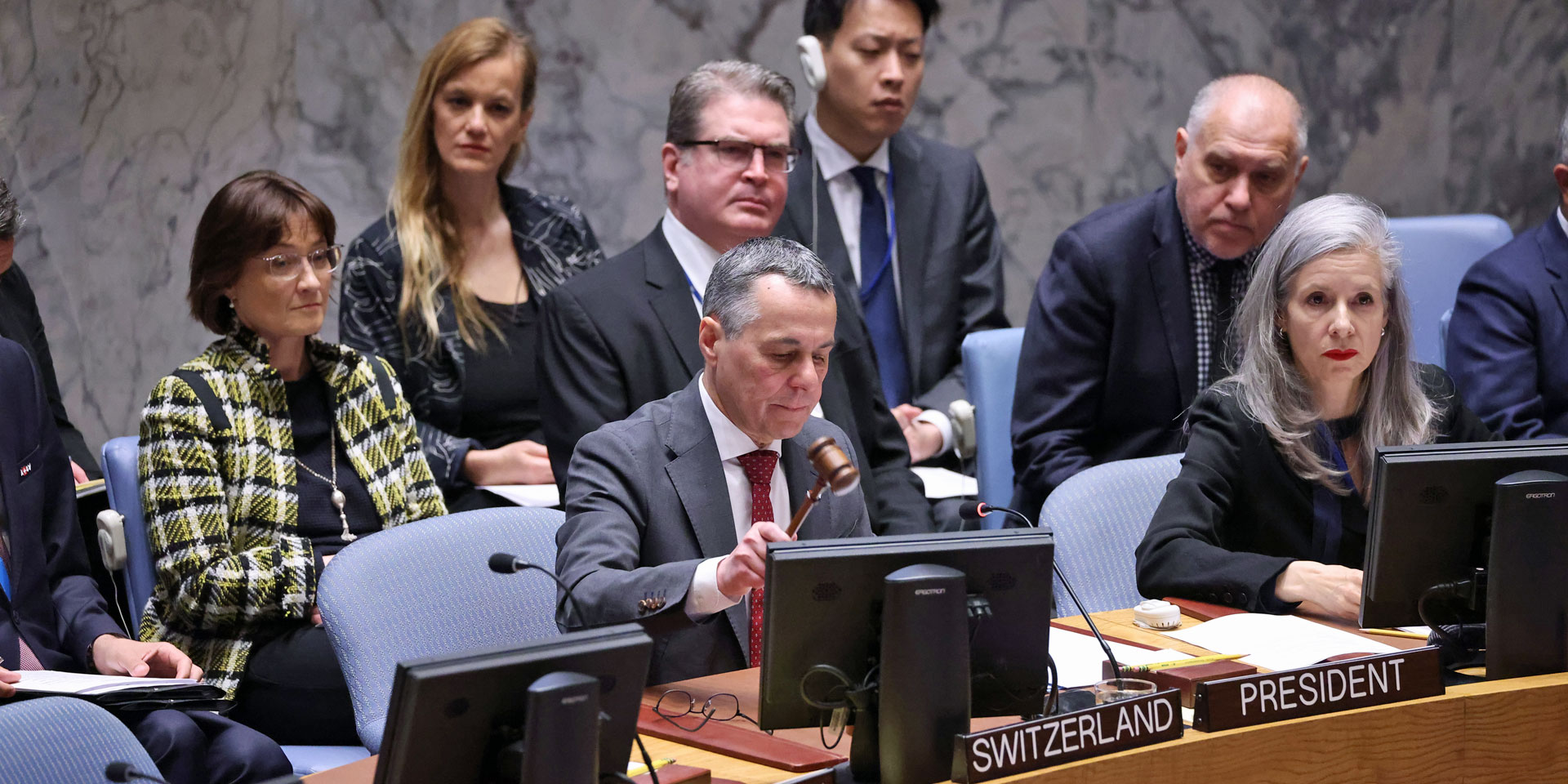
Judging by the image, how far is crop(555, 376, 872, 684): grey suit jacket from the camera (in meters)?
2.30

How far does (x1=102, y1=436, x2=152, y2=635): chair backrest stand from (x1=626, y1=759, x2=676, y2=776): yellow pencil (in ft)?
4.46

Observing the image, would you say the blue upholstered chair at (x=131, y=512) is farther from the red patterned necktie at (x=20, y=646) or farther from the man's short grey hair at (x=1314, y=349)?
the man's short grey hair at (x=1314, y=349)

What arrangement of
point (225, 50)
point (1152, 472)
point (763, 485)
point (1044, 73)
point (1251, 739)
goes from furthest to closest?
point (1044, 73) < point (225, 50) < point (1152, 472) < point (763, 485) < point (1251, 739)

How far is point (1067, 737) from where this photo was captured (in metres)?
1.89

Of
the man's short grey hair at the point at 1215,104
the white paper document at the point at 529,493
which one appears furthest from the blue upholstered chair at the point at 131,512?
the man's short grey hair at the point at 1215,104

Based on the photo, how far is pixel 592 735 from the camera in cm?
159

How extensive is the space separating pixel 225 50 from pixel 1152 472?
2.65 m

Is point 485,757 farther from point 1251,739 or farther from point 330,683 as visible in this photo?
point 330,683

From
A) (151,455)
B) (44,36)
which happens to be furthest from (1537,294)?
(44,36)

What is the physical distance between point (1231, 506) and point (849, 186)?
155 centimetres

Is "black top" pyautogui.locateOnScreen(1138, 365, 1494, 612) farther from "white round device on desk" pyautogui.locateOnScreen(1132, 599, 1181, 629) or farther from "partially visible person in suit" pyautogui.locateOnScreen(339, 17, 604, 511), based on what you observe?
"partially visible person in suit" pyautogui.locateOnScreen(339, 17, 604, 511)

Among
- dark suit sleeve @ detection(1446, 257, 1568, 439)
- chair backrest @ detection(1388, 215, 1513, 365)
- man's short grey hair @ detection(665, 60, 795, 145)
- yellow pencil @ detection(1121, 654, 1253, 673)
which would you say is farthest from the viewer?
chair backrest @ detection(1388, 215, 1513, 365)

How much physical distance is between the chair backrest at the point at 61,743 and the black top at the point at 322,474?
1042 millimetres

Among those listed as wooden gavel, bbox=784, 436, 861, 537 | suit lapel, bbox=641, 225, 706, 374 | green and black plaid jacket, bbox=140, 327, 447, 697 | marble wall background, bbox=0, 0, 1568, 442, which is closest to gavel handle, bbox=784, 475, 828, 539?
wooden gavel, bbox=784, 436, 861, 537
